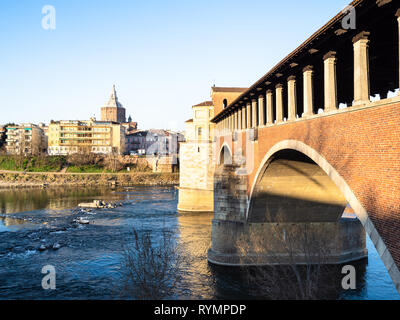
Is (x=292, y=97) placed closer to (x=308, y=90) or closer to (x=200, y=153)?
(x=308, y=90)

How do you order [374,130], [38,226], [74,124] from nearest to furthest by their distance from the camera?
[374,130] → [38,226] → [74,124]

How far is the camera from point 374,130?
32.0ft

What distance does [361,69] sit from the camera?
10.9 meters

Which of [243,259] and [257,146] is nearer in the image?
[257,146]

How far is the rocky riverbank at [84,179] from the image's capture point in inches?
3428

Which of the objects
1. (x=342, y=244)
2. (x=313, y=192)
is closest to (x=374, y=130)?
(x=313, y=192)

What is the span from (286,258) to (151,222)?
67.5 feet

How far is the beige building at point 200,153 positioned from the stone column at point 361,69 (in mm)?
37791

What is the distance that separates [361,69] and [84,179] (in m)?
86.7

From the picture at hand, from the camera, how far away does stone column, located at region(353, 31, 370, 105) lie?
1068 cm

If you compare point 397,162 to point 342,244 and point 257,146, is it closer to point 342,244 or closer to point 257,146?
point 257,146

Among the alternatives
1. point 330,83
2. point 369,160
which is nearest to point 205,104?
point 330,83
